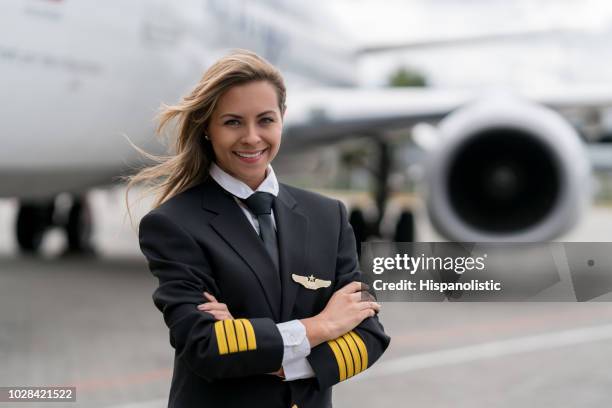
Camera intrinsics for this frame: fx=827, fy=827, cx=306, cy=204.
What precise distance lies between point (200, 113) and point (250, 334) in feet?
1.30

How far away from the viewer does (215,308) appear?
1.34 metres

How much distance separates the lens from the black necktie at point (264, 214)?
145 centimetres

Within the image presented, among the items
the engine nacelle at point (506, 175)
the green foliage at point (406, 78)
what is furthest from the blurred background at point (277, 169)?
the green foliage at point (406, 78)

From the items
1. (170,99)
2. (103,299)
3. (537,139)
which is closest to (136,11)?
(170,99)

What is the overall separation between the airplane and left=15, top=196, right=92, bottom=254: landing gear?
306 cm

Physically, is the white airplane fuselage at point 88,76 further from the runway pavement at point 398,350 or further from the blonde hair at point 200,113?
the blonde hair at point 200,113

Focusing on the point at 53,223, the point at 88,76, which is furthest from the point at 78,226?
the point at 88,76

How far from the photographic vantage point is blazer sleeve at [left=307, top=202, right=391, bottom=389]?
140 centimetres

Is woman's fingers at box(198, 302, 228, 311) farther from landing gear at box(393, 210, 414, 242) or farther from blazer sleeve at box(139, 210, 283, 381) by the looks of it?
landing gear at box(393, 210, 414, 242)

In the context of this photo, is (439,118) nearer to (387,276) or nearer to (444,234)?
(444,234)

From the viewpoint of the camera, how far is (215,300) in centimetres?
137

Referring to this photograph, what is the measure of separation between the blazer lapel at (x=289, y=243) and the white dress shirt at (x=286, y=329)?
2 centimetres

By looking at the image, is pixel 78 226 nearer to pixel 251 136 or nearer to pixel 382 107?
pixel 382 107

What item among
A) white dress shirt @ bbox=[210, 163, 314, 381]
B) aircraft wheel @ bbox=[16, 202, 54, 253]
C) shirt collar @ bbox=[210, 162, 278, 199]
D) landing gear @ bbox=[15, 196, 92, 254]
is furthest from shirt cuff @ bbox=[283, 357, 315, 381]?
aircraft wheel @ bbox=[16, 202, 54, 253]
